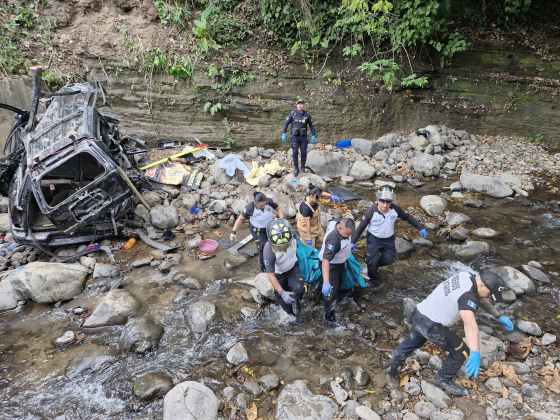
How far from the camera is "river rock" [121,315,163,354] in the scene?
15.5 ft

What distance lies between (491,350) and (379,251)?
1.73 meters

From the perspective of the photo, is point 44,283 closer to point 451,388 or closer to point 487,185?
point 451,388

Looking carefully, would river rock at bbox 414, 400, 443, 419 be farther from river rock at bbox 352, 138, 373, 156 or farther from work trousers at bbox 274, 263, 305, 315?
river rock at bbox 352, 138, 373, 156

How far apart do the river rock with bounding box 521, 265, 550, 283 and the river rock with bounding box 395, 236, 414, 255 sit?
5.57 feet

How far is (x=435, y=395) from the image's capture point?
3869 millimetres

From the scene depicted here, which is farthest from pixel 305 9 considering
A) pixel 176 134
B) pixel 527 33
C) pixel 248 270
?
pixel 248 270

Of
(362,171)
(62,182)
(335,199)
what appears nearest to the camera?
(62,182)

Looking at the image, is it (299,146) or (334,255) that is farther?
(299,146)

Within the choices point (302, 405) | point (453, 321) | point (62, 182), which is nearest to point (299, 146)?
point (62, 182)

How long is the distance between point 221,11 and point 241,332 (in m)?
9.40

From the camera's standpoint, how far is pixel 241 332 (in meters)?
4.97

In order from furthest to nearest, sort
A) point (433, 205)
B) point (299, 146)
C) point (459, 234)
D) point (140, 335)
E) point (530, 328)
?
point (299, 146)
point (433, 205)
point (459, 234)
point (140, 335)
point (530, 328)

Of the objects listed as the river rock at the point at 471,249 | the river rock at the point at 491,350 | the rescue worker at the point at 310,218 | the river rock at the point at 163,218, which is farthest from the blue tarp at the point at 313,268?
the river rock at the point at 163,218

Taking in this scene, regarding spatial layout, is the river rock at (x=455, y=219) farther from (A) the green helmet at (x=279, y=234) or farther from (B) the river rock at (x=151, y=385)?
(B) the river rock at (x=151, y=385)
